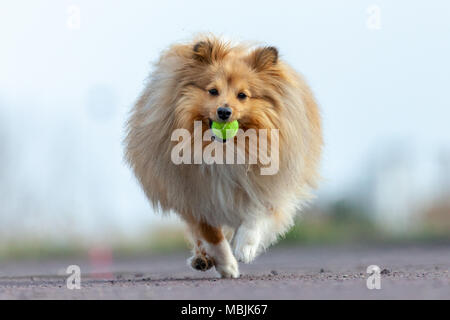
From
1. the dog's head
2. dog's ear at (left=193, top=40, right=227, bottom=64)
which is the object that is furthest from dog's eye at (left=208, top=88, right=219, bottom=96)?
dog's ear at (left=193, top=40, right=227, bottom=64)

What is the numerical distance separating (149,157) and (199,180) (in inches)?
21.3

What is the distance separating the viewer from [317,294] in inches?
293

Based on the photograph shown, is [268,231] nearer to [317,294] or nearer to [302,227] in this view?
[317,294]

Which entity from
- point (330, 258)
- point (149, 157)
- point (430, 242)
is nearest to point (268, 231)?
point (149, 157)

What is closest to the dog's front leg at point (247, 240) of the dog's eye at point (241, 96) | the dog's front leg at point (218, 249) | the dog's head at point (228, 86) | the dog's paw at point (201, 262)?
the dog's front leg at point (218, 249)

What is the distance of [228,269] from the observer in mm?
9367

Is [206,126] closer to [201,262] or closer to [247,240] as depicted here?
[247,240]

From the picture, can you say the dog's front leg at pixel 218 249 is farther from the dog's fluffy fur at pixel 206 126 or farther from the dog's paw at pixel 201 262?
the dog's paw at pixel 201 262

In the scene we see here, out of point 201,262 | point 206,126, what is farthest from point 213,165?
point 201,262

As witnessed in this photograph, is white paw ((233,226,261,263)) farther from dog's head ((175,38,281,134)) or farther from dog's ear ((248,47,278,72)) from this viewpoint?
dog's ear ((248,47,278,72))

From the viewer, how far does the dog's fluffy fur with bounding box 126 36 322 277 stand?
885 cm

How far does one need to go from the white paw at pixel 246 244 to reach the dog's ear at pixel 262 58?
150 centimetres

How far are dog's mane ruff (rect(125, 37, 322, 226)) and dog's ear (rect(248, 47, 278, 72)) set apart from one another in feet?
0.23
